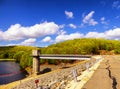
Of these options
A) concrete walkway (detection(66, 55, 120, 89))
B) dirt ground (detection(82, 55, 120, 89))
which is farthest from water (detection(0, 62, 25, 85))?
concrete walkway (detection(66, 55, 120, 89))

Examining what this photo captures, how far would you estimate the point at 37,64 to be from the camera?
104m

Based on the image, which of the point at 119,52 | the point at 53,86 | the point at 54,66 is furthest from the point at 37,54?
the point at 53,86

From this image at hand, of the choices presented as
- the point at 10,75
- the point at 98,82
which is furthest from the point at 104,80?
the point at 10,75

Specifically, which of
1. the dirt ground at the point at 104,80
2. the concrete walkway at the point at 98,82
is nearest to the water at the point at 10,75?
the dirt ground at the point at 104,80

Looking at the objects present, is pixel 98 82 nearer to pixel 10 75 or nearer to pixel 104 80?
pixel 104 80

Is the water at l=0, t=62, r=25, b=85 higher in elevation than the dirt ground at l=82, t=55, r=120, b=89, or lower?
lower

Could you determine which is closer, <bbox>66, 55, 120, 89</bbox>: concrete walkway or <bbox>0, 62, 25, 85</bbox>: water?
<bbox>66, 55, 120, 89</bbox>: concrete walkway

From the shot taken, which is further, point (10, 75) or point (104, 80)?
point (10, 75)

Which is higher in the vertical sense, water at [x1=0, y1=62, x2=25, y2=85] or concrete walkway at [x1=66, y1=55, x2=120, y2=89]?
Result: concrete walkway at [x1=66, y1=55, x2=120, y2=89]

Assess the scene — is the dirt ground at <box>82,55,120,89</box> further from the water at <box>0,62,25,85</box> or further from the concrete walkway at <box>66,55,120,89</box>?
the water at <box>0,62,25,85</box>

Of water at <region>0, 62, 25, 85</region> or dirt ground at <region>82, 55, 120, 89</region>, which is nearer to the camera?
dirt ground at <region>82, 55, 120, 89</region>

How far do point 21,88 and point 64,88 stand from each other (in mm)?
9753

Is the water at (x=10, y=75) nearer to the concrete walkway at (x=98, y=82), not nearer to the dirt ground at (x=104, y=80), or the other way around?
the dirt ground at (x=104, y=80)

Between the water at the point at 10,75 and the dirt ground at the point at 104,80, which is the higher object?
the dirt ground at the point at 104,80
